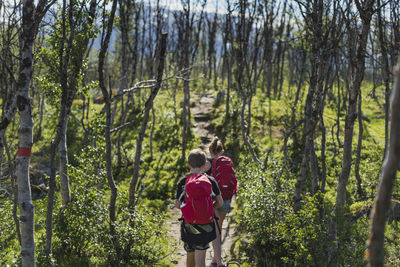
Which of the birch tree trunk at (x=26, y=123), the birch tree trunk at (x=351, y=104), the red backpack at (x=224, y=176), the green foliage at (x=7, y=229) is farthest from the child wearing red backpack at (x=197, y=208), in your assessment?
the green foliage at (x=7, y=229)

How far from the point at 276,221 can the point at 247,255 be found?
2.63 ft

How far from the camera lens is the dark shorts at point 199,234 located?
3.61m

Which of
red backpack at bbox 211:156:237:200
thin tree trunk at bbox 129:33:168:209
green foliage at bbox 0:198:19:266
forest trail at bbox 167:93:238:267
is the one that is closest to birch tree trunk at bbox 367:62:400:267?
red backpack at bbox 211:156:237:200

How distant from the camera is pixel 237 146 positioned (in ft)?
39.5

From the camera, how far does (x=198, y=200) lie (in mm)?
3469

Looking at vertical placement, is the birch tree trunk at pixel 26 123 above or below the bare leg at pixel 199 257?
above

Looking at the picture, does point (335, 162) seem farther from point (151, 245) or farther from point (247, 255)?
point (151, 245)

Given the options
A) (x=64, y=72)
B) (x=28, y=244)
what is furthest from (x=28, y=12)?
(x=28, y=244)

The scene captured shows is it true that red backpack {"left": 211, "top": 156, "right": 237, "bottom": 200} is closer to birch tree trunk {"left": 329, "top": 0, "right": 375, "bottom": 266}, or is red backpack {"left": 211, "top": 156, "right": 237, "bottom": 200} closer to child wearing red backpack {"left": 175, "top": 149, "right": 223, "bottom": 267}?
child wearing red backpack {"left": 175, "top": 149, "right": 223, "bottom": 267}

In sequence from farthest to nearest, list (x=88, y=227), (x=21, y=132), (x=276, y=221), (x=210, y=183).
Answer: (x=276, y=221) < (x=88, y=227) < (x=210, y=183) < (x=21, y=132)

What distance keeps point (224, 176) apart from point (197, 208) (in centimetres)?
129

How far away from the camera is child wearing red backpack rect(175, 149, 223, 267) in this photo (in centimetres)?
346

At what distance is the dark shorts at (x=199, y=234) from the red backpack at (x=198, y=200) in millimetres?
121

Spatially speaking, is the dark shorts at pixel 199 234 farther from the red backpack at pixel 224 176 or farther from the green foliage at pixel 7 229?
the green foliage at pixel 7 229
